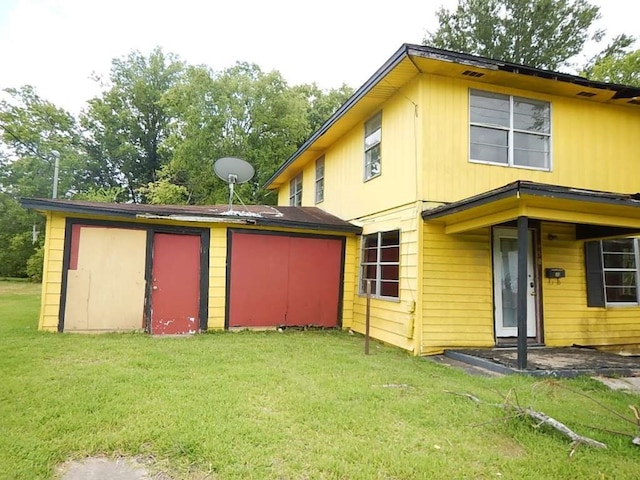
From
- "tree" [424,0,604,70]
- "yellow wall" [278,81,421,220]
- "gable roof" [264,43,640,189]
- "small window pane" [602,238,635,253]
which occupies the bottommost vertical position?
"small window pane" [602,238,635,253]

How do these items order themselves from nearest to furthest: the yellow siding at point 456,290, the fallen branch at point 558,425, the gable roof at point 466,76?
the fallen branch at point 558,425 → the gable roof at point 466,76 → the yellow siding at point 456,290

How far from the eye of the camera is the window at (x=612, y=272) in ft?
21.9

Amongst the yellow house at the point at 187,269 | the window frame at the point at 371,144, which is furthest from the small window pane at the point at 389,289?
the window frame at the point at 371,144

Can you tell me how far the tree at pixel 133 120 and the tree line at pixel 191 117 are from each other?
0.23ft

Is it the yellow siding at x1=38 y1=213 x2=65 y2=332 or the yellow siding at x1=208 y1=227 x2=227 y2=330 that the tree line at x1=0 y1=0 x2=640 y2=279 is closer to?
the yellow siding at x1=208 y1=227 x2=227 y2=330

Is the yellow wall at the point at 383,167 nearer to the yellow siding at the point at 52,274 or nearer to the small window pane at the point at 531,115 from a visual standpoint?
the small window pane at the point at 531,115

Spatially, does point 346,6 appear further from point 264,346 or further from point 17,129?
point 17,129

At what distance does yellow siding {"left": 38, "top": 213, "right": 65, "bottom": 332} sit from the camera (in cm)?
638

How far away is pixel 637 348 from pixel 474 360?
394 cm

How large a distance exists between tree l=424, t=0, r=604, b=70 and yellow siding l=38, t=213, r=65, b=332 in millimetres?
17788

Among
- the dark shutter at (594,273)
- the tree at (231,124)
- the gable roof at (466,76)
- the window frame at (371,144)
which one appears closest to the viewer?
the gable roof at (466,76)

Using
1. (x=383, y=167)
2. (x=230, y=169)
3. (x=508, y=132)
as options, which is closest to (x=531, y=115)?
(x=508, y=132)

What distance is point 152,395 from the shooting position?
11.3ft

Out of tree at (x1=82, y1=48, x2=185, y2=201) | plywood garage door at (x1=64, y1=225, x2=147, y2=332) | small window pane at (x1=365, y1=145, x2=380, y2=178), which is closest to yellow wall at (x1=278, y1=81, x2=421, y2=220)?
small window pane at (x1=365, y1=145, x2=380, y2=178)
